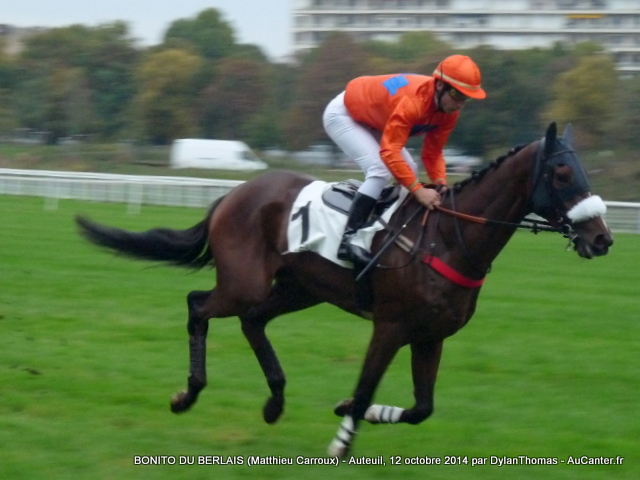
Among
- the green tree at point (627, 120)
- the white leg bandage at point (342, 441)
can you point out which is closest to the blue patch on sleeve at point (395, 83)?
the white leg bandage at point (342, 441)

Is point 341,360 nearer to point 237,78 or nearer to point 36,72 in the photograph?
point 237,78

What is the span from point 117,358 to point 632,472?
3.38 meters

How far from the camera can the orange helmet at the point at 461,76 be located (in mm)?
4465

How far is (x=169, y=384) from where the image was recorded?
5.74 meters

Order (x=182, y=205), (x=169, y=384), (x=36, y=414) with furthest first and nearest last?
1. (x=182, y=205)
2. (x=169, y=384)
3. (x=36, y=414)

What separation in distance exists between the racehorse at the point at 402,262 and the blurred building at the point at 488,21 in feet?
211

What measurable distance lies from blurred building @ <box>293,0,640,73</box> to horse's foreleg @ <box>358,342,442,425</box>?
2554 inches

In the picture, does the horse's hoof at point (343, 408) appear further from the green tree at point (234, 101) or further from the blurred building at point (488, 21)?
the blurred building at point (488, 21)

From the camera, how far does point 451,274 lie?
442cm

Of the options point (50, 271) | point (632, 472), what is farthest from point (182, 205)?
point (632, 472)

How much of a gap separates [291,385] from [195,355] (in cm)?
78

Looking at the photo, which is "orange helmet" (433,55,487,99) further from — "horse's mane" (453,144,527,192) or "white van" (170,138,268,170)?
"white van" (170,138,268,170)

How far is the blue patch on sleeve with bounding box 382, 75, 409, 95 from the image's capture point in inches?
189

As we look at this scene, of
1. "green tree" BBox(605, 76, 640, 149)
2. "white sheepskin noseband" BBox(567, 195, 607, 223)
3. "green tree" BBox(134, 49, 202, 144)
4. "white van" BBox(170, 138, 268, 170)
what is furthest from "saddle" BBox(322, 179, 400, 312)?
"green tree" BBox(134, 49, 202, 144)
